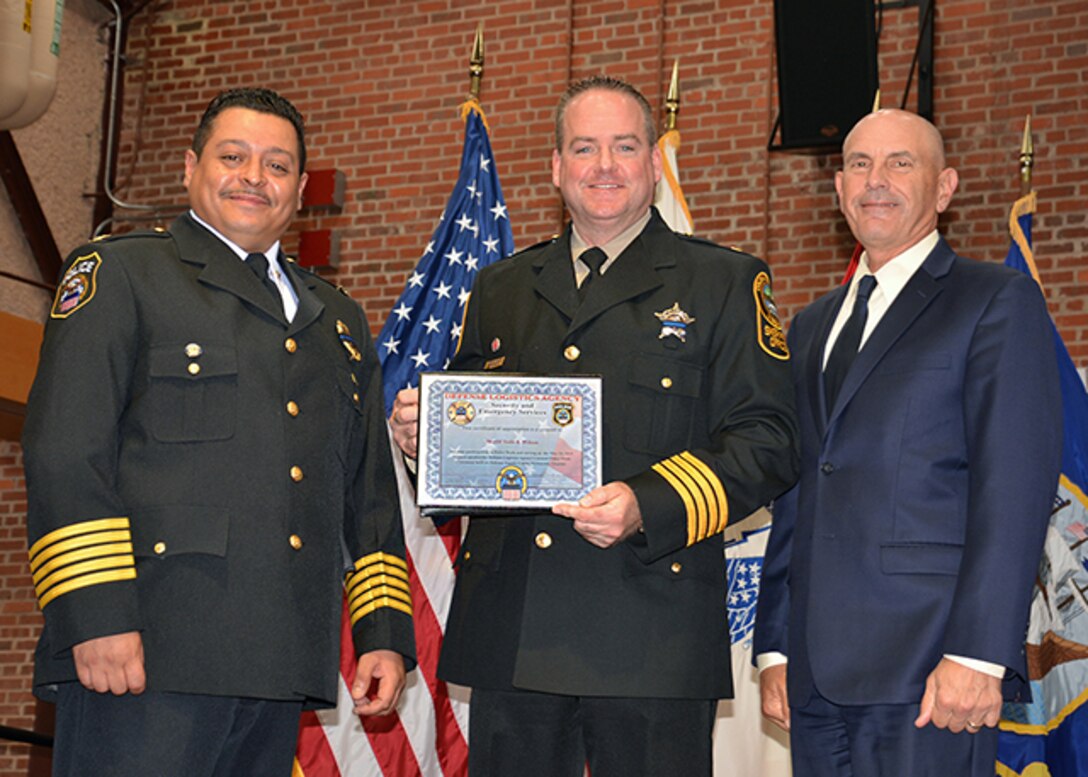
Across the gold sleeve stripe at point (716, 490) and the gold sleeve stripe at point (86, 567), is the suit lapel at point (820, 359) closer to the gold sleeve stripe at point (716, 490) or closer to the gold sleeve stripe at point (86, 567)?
the gold sleeve stripe at point (716, 490)

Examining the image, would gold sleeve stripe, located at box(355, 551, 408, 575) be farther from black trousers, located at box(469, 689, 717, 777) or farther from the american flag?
the american flag

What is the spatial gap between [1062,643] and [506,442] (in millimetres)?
2950

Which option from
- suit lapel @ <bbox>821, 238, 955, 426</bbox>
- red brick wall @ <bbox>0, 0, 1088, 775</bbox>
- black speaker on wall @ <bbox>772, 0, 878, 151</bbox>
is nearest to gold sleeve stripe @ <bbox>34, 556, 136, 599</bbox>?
suit lapel @ <bbox>821, 238, 955, 426</bbox>

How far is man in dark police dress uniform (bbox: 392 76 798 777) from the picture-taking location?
8.56 ft

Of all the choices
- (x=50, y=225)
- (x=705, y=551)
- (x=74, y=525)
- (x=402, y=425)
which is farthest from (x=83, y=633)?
(x=50, y=225)

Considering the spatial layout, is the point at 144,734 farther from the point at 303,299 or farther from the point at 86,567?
the point at 303,299

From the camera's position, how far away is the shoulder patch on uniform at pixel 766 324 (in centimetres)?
284

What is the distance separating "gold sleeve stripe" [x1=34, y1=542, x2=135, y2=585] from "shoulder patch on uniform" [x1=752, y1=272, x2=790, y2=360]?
1.24 m

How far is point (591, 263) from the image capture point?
295 cm

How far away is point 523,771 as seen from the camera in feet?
8.61

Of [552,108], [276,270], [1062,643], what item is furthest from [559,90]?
[276,270]

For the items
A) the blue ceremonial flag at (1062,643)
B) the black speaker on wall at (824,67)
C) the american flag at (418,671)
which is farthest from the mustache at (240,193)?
the black speaker on wall at (824,67)

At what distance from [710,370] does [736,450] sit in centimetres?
21

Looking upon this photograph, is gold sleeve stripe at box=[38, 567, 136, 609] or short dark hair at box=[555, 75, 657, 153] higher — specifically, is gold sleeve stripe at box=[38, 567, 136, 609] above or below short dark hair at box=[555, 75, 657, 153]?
below
